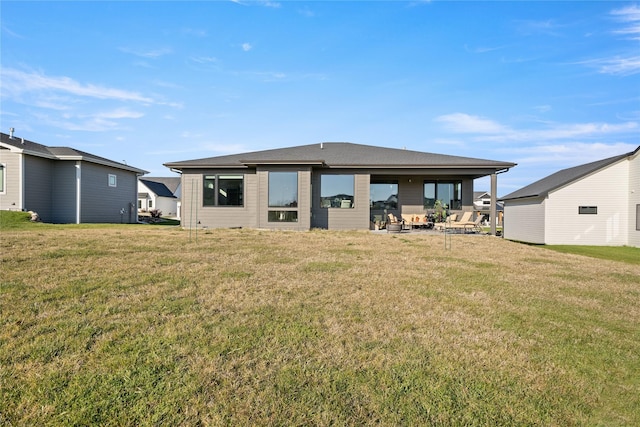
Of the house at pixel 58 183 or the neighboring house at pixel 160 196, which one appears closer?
the house at pixel 58 183

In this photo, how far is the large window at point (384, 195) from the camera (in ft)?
58.9

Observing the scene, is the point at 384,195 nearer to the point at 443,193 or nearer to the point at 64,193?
the point at 443,193

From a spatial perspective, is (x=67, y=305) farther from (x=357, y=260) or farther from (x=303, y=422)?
(x=357, y=260)

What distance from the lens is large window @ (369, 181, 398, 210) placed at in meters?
18.0

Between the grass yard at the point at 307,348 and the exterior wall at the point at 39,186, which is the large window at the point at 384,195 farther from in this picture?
the exterior wall at the point at 39,186

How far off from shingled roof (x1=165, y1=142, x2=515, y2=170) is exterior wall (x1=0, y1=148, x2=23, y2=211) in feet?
26.1

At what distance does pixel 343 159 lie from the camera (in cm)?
1620

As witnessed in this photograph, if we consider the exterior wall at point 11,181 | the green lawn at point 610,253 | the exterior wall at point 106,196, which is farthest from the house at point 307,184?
the exterior wall at point 11,181

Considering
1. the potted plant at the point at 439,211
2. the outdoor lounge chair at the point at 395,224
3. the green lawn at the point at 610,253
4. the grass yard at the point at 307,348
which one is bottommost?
the green lawn at the point at 610,253

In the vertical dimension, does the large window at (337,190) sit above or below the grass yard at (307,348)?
above

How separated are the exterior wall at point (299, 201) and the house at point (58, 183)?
11.2m

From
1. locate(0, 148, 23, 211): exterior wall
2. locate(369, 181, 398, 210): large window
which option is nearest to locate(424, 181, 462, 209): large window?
locate(369, 181, 398, 210): large window

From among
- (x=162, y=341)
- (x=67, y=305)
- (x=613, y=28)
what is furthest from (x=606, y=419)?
(x=613, y=28)

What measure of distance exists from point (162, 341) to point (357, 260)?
508 cm
